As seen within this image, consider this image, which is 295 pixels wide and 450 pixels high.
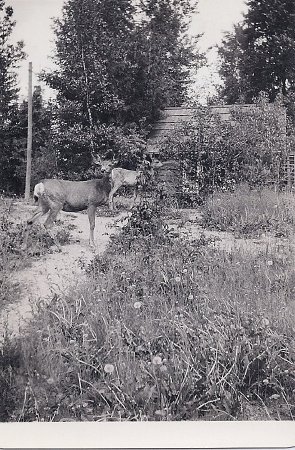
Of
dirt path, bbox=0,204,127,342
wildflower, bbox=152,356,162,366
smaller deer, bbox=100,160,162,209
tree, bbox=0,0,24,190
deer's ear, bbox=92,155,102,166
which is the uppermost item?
tree, bbox=0,0,24,190

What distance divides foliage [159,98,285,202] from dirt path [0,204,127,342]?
2.65ft

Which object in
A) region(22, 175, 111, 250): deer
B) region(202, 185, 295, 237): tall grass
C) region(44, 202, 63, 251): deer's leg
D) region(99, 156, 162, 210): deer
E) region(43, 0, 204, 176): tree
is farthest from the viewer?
region(202, 185, 295, 237): tall grass

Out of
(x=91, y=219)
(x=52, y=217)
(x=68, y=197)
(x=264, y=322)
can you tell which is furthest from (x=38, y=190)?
(x=264, y=322)

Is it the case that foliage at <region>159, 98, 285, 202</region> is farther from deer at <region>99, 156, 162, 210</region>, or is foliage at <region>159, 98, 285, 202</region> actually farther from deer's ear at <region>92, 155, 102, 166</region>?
deer's ear at <region>92, 155, 102, 166</region>

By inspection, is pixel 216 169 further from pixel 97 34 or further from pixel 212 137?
pixel 97 34

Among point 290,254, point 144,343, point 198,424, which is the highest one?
point 290,254

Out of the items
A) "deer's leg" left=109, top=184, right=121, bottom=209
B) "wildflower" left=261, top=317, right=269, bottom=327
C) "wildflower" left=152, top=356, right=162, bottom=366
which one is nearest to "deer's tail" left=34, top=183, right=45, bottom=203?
"deer's leg" left=109, top=184, right=121, bottom=209

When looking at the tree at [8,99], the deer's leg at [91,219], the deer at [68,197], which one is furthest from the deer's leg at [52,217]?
the tree at [8,99]

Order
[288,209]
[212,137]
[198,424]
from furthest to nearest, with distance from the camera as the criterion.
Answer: [212,137], [288,209], [198,424]

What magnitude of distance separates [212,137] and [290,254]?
1761 millimetres

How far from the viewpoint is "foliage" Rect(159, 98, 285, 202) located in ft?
13.8

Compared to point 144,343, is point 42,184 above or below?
above

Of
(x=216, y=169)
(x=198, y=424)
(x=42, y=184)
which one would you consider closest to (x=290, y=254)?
(x=216, y=169)

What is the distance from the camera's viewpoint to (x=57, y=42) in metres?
3.34
